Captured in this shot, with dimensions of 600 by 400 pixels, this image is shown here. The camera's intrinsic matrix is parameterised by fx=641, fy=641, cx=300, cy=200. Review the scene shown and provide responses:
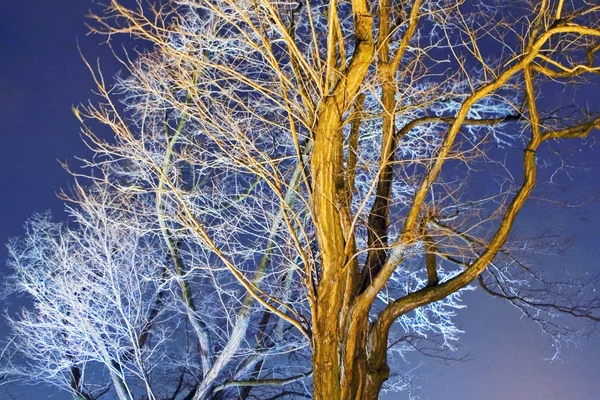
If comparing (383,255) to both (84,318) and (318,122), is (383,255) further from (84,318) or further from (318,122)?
(84,318)

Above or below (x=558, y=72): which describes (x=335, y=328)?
below

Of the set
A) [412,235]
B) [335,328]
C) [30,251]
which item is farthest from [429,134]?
[30,251]

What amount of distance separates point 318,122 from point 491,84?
1.96 meters

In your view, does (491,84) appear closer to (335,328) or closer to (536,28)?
(536,28)

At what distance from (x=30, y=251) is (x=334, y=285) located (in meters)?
10.6

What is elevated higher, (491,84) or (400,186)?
(400,186)

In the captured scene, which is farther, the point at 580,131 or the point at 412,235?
the point at 580,131

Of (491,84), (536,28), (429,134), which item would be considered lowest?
(491,84)

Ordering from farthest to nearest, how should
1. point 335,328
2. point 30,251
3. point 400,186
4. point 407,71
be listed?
point 30,251 → point 400,186 → point 407,71 → point 335,328

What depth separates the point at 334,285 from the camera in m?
6.90

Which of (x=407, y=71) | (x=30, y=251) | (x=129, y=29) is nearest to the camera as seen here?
(x=129, y=29)

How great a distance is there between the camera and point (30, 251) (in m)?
15.1

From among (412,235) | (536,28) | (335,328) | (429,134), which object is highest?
(429,134)

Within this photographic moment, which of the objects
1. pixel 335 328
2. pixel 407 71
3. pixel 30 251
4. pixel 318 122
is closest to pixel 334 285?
pixel 335 328
